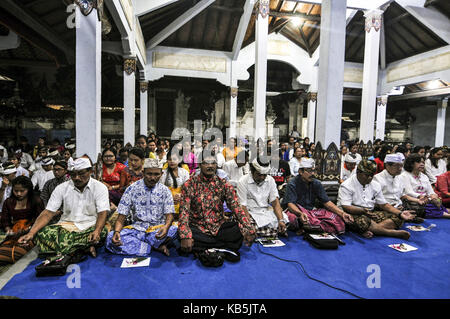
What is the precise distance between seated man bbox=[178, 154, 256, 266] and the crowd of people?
1cm

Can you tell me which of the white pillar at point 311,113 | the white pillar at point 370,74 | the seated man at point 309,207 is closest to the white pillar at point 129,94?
the seated man at point 309,207

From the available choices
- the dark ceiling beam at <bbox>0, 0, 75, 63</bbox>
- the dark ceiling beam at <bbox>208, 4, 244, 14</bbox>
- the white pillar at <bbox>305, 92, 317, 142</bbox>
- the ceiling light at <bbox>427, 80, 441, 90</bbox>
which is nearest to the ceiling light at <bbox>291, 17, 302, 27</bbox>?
the dark ceiling beam at <bbox>208, 4, 244, 14</bbox>

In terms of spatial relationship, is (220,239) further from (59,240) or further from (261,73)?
(261,73)

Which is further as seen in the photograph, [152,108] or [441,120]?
[152,108]

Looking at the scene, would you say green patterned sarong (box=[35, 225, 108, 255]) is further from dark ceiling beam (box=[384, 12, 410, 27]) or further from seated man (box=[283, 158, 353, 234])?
dark ceiling beam (box=[384, 12, 410, 27])

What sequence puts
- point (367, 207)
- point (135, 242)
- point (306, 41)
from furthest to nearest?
point (306, 41)
point (367, 207)
point (135, 242)

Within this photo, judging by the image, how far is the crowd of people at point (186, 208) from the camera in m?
2.64

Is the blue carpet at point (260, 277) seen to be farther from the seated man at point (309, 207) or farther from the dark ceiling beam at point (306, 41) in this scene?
the dark ceiling beam at point (306, 41)

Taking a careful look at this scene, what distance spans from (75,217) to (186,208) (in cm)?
122

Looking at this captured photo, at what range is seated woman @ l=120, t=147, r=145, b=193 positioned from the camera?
12.4 feet

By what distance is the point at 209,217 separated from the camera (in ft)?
9.60

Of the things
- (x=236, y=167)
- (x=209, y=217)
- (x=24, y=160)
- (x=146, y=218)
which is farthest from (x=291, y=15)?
(x=24, y=160)
